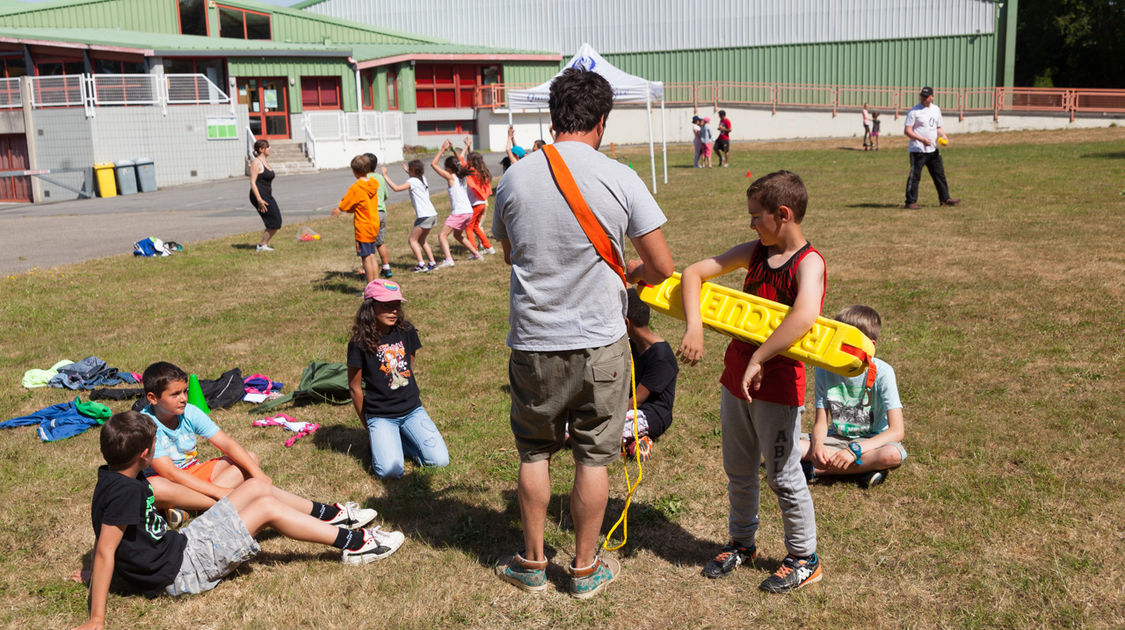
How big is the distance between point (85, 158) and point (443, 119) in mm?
15976

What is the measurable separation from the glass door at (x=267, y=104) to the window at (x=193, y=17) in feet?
16.3

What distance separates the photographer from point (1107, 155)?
21.5 meters

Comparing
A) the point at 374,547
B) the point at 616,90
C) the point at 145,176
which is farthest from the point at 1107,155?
the point at 145,176

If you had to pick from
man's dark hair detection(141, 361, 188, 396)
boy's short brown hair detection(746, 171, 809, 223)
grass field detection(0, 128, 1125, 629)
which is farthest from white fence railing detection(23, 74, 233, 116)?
boy's short brown hair detection(746, 171, 809, 223)

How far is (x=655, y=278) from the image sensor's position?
3641 millimetres

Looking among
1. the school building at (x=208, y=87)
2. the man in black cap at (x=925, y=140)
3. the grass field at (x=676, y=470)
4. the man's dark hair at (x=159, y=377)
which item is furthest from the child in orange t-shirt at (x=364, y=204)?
the school building at (x=208, y=87)

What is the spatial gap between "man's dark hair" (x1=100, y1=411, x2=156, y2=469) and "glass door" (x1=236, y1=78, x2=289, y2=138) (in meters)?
33.4

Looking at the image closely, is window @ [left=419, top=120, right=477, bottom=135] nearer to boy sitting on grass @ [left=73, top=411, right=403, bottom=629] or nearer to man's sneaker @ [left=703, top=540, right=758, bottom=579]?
boy sitting on grass @ [left=73, top=411, right=403, bottom=629]

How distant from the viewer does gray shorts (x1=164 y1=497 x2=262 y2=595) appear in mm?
4039

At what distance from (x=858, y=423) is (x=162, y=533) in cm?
368

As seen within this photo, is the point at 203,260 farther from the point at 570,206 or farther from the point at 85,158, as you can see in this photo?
the point at 85,158

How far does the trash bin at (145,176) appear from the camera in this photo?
88.1 feet

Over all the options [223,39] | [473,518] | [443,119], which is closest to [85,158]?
[223,39]

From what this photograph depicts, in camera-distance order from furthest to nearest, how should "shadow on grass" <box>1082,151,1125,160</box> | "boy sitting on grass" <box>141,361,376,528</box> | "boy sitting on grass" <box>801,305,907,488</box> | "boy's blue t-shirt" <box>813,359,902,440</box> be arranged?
1. "shadow on grass" <box>1082,151,1125,160</box>
2. "boy's blue t-shirt" <box>813,359,902,440</box>
3. "boy sitting on grass" <box>801,305,907,488</box>
4. "boy sitting on grass" <box>141,361,376,528</box>
